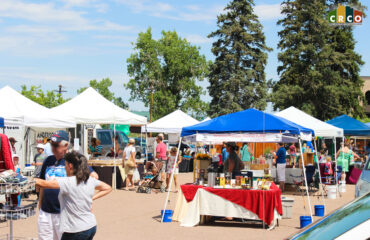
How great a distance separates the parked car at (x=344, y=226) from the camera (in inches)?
97.8

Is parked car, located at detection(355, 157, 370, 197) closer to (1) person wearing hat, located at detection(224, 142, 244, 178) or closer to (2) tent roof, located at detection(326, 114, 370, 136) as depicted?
(1) person wearing hat, located at detection(224, 142, 244, 178)

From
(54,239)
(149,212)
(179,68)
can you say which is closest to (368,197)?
(54,239)

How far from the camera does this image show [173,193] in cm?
1709

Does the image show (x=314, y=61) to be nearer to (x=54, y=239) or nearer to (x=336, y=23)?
(x=336, y=23)

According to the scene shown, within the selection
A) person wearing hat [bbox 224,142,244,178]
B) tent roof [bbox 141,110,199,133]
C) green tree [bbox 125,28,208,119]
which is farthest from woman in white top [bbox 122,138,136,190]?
green tree [bbox 125,28,208,119]

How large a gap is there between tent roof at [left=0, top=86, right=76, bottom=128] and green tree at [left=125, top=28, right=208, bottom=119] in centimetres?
4463

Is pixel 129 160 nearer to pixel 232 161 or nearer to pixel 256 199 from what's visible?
pixel 232 161

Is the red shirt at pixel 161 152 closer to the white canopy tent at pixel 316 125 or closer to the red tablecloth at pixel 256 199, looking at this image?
the white canopy tent at pixel 316 125

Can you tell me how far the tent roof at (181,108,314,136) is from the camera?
11438 mm

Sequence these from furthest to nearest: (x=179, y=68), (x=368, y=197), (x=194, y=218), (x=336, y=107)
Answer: (x=179, y=68) < (x=336, y=107) < (x=194, y=218) < (x=368, y=197)

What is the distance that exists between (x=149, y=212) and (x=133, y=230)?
2.59 m

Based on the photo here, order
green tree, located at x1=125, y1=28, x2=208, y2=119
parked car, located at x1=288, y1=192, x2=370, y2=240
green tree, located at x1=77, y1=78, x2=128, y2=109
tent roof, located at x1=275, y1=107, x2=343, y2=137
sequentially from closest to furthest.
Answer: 1. parked car, located at x1=288, y1=192, x2=370, y2=240
2. tent roof, located at x1=275, y1=107, x2=343, y2=137
3. green tree, located at x1=125, y1=28, x2=208, y2=119
4. green tree, located at x1=77, y1=78, x2=128, y2=109

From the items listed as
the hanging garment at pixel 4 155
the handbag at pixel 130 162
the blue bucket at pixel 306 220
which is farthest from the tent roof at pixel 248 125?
the handbag at pixel 130 162

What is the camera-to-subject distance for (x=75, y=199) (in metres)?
5.00
